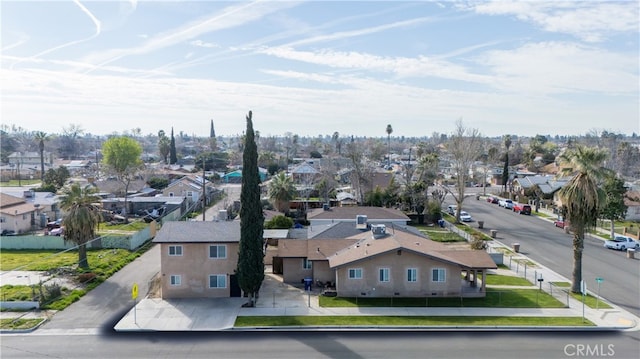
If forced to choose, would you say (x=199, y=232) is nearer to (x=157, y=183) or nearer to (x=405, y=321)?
(x=405, y=321)

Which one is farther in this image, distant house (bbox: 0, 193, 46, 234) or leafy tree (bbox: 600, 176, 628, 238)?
distant house (bbox: 0, 193, 46, 234)

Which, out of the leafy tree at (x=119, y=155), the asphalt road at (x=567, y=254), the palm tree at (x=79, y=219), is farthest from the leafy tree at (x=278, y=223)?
the leafy tree at (x=119, y=155)

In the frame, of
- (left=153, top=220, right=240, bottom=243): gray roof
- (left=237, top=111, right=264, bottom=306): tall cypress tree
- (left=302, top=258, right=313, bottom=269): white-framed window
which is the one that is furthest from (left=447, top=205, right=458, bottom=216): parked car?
(left=237, top=111, right=264, bottom=306): tall cypress tree

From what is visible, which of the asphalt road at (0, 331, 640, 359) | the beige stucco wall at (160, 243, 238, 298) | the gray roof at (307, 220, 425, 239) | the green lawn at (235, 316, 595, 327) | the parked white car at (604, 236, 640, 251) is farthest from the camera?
the parked white car at (604, 236, 640, 251)

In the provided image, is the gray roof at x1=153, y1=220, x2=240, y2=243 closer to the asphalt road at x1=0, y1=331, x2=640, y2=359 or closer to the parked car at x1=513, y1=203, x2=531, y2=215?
the asphalt road at x1=0, y1=331, x2=640, y2=359

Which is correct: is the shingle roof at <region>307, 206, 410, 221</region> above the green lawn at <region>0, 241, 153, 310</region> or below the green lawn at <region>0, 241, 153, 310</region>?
above

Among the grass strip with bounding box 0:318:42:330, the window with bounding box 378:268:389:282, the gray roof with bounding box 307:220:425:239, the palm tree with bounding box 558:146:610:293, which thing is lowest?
the grass strip with bounding box 0:318:42:330

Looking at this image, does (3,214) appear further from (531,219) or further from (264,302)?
(531,219)

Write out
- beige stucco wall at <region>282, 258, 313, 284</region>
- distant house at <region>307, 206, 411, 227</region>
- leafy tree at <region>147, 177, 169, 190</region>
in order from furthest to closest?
leafy tree at <region>147, 177, 169, 190</region>
distant house at <region>307, 206, 411, 227</region>
beige stucco wall at <region>282, 258, 313, 284</region>
